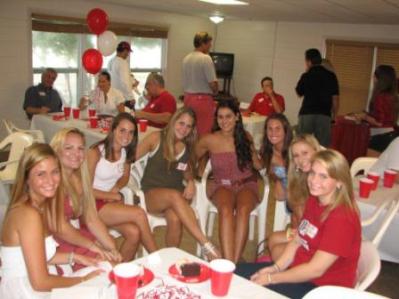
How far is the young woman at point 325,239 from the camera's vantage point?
5.75 feet

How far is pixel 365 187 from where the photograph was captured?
2.60m

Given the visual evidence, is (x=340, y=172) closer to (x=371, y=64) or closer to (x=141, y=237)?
(x=141, y=237)

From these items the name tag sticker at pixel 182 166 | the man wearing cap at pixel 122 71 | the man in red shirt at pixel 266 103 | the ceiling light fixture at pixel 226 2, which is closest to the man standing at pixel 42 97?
the man wearing cap at pixel 122 71

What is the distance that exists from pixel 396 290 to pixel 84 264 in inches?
81.9

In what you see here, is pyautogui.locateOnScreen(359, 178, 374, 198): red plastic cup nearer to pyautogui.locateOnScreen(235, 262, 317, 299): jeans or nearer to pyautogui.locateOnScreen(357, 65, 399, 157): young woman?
pyautogui.locateOnScreen(235, 262, 317, 299): jeans

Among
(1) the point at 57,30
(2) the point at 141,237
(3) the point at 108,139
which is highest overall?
(1) the point at 57,30

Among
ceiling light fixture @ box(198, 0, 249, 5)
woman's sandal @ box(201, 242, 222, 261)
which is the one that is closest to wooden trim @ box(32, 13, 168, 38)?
ceiling light fixture @ box(198, 0, 249, 5)

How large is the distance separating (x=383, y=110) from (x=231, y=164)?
2307mm

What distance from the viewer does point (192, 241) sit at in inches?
138

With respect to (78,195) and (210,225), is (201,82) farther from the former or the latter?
(78,195)

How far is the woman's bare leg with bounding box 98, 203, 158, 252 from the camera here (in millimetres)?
2582

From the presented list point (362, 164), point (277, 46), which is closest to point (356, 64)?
point (277, 46)

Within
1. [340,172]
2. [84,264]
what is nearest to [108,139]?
[84,264]

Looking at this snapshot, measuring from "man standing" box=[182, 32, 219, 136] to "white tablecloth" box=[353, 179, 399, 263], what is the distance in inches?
99.7
